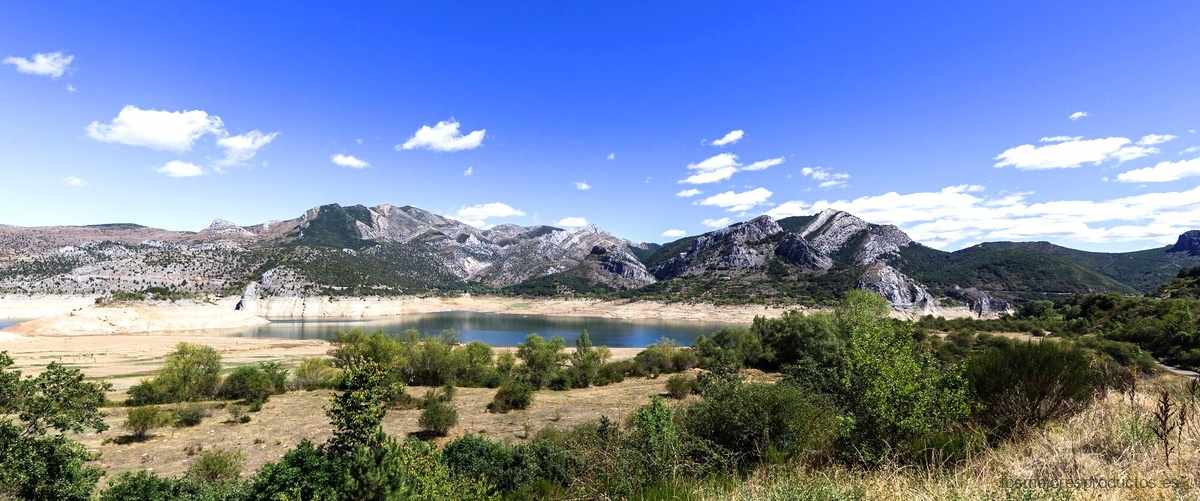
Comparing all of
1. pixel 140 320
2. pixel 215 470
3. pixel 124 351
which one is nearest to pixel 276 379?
pixel 215 470

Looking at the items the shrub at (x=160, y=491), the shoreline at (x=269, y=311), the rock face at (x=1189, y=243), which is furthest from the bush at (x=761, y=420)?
the rock face at (x=1189, y=243)

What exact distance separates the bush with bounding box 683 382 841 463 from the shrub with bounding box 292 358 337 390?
123 feet

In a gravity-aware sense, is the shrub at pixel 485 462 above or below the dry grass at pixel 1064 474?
below

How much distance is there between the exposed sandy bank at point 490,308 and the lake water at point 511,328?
8432 mm

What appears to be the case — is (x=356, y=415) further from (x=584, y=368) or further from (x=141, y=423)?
(x=584, y=368)

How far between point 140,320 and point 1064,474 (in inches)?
5338

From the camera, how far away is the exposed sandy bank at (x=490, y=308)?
137875mm

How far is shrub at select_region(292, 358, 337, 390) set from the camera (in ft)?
147

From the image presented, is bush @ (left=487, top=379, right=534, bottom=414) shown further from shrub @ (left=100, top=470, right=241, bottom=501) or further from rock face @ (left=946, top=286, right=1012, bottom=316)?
rock face @ (left=946, top=286, right=1012, bottom=316)

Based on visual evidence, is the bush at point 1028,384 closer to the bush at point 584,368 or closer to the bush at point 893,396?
the bush at point 893,396

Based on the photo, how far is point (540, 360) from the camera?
5278cm

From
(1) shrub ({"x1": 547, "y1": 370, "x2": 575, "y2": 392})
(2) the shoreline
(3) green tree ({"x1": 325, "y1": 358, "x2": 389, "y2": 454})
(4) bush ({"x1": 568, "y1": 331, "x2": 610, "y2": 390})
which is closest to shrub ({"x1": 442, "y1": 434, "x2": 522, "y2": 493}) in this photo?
(3) green tree ({"x1": 325, "y1": 358, "x2": 389, "y2": 454})

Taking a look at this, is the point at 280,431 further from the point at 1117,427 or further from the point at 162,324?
the point at 162,324

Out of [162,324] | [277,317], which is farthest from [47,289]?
[162,324]
